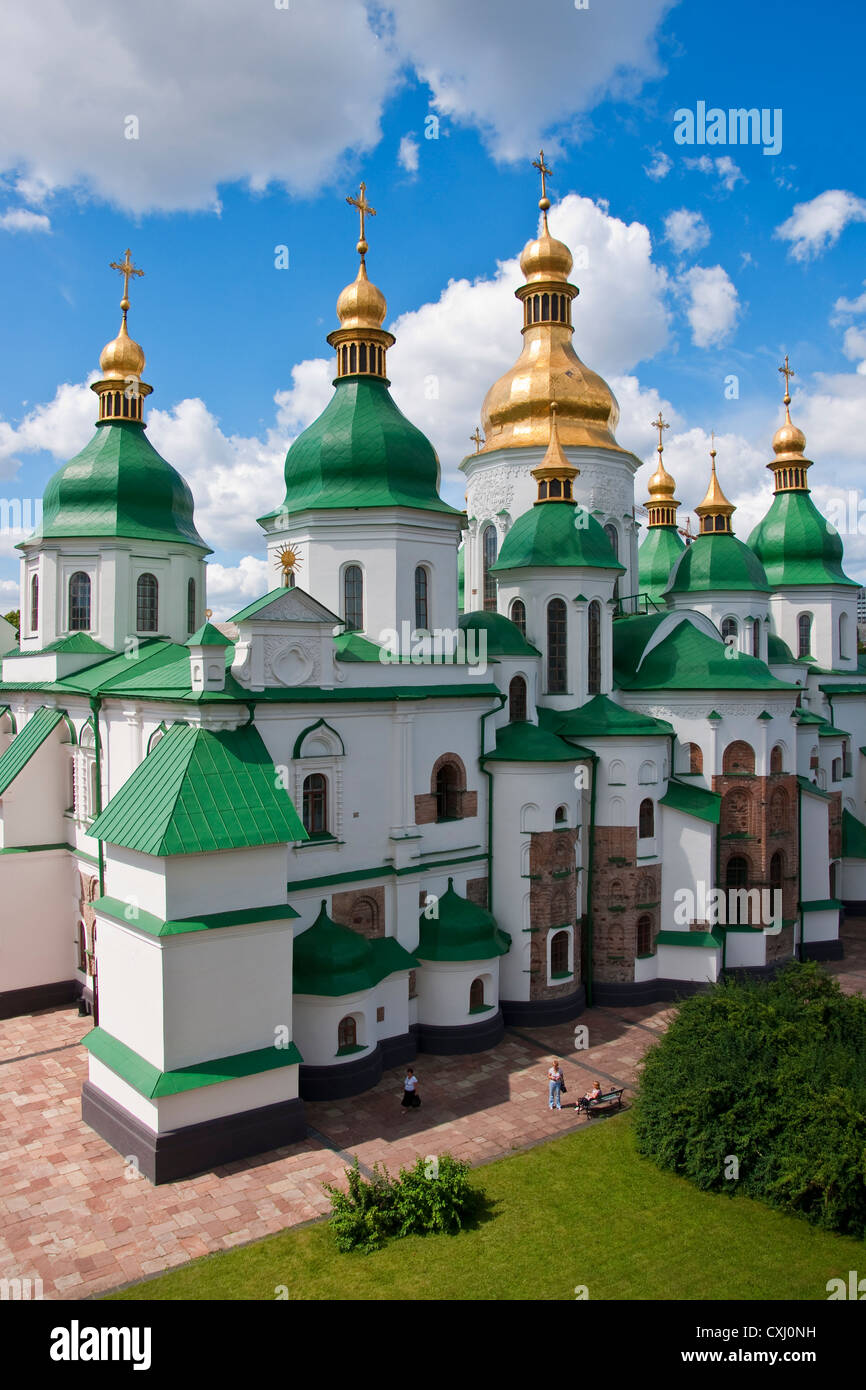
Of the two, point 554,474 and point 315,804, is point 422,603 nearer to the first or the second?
point 315,804

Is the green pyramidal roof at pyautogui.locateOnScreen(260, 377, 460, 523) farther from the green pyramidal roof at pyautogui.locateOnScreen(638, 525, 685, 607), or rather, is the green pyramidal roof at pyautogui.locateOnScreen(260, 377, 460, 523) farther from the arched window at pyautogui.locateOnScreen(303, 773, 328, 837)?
the green pyramidal roof at pyautogui.locateOnScreen(638, 525, 685, 607)

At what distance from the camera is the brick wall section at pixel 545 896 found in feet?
69.3

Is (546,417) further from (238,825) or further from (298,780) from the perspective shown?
(238,825)

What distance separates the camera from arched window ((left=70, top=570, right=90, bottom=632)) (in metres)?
24.0

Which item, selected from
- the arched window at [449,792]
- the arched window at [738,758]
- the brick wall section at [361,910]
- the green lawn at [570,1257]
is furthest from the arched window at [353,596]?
the green lawn at [570,1257]

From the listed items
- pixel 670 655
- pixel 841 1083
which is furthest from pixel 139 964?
pixel 670 655

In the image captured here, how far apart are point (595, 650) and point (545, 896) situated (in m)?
6.77

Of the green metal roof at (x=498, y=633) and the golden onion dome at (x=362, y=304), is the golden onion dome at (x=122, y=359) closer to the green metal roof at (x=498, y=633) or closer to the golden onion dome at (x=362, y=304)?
the golden onion dome at (x=362, y=304)

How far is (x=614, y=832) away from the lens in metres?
22.8

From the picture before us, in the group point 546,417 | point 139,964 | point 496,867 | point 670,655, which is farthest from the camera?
point 546,417

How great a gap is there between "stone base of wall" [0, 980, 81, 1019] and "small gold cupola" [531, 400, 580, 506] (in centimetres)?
1682

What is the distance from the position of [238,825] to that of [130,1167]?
5.74 meters

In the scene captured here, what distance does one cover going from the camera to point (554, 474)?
24.2 m

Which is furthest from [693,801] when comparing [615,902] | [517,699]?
[517,699]
